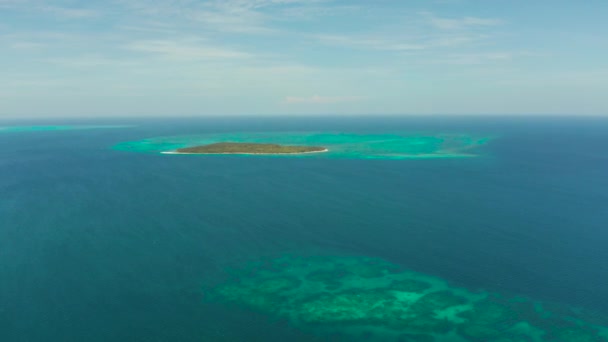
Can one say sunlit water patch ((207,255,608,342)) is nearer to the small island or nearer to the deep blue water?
the deep blue water

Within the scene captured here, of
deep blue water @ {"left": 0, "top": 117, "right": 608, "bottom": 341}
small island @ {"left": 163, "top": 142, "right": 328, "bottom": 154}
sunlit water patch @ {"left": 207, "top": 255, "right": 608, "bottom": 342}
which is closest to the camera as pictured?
sunlit water patch @ {"left": 207, "top": 255, "right": 608, "bottom": 342}

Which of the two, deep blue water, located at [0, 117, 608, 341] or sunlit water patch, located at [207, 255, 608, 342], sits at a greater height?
deep blue water, located at [0, 117, 608, 341]

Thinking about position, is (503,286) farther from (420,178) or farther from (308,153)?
(308,153)

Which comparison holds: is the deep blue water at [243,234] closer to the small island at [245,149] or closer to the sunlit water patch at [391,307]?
the sunlit water patch at [391,307]

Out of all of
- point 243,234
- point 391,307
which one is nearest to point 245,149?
point 243,234

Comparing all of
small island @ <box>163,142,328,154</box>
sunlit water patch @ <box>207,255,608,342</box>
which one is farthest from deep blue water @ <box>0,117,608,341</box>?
small island @ <box>163,142,328,154</box>

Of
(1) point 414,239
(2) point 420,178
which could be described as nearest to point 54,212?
(1) point 414,239

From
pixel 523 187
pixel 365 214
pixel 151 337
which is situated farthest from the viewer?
pixel 523 187
